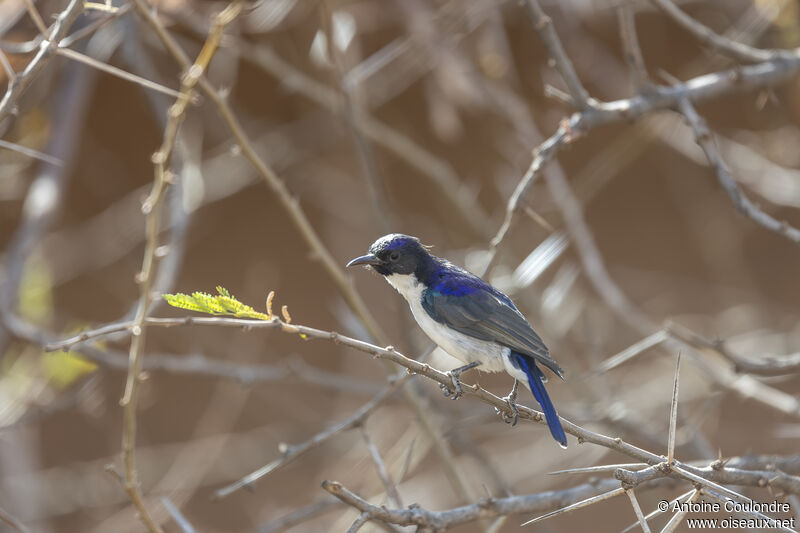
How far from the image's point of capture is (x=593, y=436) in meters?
2.15

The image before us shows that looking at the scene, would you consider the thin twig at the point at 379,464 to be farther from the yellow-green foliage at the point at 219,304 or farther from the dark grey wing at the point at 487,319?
the yellow-green foliage at the point at 219,304

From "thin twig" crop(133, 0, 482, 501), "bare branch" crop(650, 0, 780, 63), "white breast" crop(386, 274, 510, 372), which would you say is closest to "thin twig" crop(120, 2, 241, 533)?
"thin twig" crop(133, 0, 482, 501)

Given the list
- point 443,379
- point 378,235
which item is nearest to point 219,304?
point 443,379

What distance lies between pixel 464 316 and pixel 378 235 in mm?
2900

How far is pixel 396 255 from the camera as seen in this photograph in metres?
3.35

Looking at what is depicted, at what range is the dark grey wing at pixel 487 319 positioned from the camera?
9.53ft

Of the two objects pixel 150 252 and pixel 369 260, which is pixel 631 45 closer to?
pixel 369 260

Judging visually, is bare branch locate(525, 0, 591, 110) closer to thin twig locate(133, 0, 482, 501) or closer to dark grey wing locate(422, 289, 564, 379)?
dark grey wing locate(422, 289, 564, 379)

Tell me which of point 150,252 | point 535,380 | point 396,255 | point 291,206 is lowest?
point 535,380

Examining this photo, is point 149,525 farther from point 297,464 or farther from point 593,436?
point 297,464

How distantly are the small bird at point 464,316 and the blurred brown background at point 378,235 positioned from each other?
155 centimetres

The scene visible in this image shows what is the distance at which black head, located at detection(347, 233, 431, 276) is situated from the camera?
332cm

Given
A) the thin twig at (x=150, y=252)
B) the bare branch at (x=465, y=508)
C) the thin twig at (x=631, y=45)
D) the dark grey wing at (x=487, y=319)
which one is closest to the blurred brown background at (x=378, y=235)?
the thin twig at (x=631, y=45)

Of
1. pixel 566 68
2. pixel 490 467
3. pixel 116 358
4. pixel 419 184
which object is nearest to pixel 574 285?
pixel 419 184
